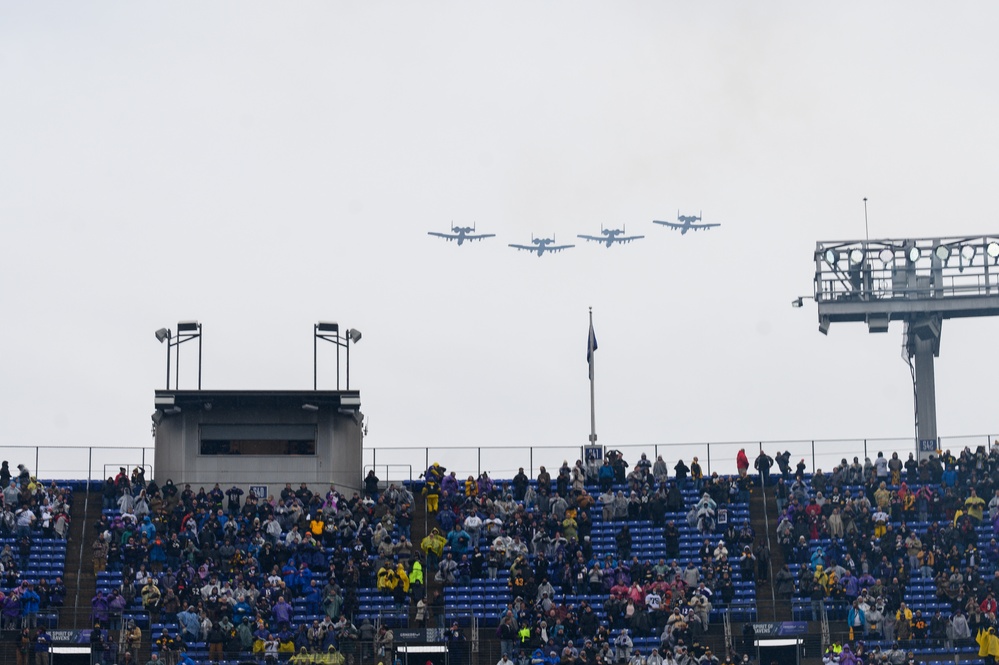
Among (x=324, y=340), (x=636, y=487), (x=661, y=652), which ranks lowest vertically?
(x=661, y=652)

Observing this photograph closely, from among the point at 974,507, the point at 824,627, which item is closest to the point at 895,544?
the point at 974,507

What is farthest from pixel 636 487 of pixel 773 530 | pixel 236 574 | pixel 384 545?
pixel 236 574

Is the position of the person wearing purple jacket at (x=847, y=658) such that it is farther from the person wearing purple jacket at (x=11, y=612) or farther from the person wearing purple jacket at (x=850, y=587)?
the person wearing purple jacket at (x=11, y=612)

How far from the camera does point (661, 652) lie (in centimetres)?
5316

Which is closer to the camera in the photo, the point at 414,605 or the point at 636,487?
the point at 414,605

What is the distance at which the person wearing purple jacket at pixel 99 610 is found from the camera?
55656 mm

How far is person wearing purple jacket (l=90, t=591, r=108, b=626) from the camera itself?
55656 mm

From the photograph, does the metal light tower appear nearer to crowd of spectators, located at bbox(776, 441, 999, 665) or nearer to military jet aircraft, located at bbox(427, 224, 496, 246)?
crowd of spectators, located at bbox(776, 441, 999, 665)

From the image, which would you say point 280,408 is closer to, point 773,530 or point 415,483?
point 415,483

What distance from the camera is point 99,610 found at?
2194 inches

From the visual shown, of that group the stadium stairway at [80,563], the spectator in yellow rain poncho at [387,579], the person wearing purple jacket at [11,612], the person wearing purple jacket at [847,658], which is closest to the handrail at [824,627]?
the person wearing purple jacket at [847,658]

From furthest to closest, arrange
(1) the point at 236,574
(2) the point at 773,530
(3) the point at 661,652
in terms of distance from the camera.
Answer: (2) the point at 773,530
(1) the point at 236,574
(3) the point at 661,652

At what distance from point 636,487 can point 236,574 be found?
1221 cm

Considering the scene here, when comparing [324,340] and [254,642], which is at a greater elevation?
[324,340]
